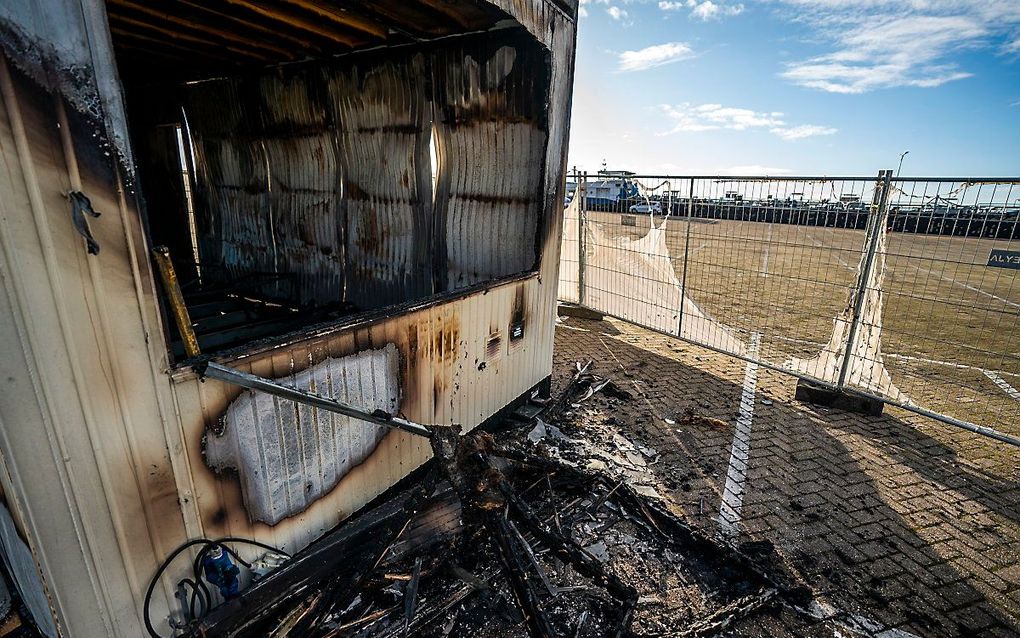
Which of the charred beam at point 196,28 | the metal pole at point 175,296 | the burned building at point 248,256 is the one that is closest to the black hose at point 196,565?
the burned building at point 248,256

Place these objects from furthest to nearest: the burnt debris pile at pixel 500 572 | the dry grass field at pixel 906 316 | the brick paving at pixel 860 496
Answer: the dry grass field at pixel 906 316 → the brick paving at pixel 860 496 → the burnt debris pile at pixel 500 572

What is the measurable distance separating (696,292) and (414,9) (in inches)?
395

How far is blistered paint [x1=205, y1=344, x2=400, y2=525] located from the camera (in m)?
2.47

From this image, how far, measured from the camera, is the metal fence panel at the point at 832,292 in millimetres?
4965

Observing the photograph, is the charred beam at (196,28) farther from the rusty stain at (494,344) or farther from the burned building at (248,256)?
the rusty stain at (494,344)

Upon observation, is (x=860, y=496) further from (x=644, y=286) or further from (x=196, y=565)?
(x=196, y=565)

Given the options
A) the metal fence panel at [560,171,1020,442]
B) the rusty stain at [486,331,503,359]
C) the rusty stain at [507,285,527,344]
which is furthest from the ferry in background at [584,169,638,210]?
the rusty stain at [486,331,503,359]

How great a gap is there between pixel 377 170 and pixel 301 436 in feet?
13.2

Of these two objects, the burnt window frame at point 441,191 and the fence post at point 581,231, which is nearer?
the burnt window frame at point 441,191

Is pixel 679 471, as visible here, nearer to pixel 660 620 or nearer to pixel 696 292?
pixel 660 620

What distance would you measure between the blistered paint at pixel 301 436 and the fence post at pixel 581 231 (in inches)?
231

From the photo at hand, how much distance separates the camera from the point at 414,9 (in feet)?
12.8

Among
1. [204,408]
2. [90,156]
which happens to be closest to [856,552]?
[204,408]

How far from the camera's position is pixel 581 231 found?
27.6ft
